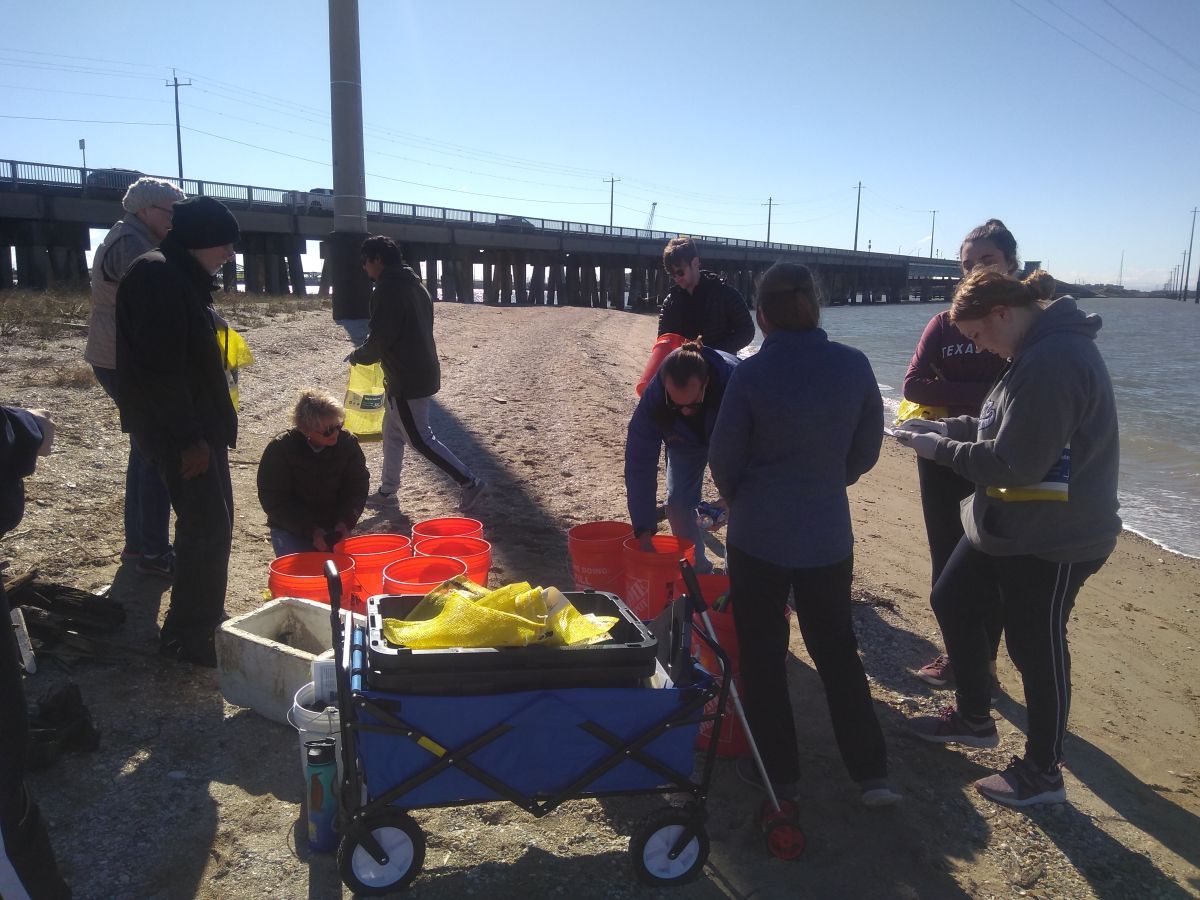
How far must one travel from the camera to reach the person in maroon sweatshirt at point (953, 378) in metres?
3.67

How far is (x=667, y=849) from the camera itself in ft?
8.24

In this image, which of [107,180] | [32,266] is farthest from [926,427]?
[107,180]

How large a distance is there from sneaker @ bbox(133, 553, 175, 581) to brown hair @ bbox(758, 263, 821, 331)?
11.0ft

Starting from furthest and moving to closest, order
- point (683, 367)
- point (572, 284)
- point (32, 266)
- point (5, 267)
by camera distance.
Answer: point (572, 284) < point (32, 266) < point (5, 267) < point (683, 367)

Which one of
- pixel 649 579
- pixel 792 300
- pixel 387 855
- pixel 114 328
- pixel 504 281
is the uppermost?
pixel 504 281

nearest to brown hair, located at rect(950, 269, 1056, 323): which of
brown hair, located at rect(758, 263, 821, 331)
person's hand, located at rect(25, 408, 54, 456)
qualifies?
brown hair, located at rect(758, 263, 821, 331)

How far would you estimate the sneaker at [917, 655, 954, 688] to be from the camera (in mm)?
3928

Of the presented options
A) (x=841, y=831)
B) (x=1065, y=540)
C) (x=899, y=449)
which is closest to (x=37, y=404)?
(x=841, y=831)

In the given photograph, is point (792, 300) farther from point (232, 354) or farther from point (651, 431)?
point (232, 354)

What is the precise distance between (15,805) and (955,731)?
10.4 ft

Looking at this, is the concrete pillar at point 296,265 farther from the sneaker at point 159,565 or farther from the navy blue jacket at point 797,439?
the navy blue jacket at point 797,439

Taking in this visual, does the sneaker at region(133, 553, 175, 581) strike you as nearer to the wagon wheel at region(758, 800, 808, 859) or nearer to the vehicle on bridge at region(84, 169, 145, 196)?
the wagon wheel at region(758, 800, 808, 859)

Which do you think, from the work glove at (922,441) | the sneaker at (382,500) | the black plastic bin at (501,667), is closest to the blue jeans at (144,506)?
the sneaker at (382,500)

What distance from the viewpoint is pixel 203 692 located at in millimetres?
3408
